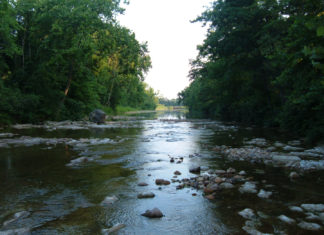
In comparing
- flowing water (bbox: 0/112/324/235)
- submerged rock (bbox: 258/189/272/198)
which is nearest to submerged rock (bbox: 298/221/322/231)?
flowing water (bbox: 0/112/324/235)

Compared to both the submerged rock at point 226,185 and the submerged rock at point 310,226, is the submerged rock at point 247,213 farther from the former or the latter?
the submerged rock at point 226,185

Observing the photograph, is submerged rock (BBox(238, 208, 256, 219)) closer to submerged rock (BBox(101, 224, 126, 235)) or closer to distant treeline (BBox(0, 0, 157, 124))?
submerged rock (BBox(101, 224, 126, 235))

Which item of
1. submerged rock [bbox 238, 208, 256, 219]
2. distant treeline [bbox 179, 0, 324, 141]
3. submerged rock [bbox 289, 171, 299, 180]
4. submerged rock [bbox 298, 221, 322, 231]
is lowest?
submerged rock [bbox 238, 208, 256, 219]

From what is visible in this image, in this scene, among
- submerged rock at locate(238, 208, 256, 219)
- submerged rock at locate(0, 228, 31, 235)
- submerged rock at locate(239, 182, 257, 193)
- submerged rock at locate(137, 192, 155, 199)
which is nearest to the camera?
submerged rock at locate(0, 228, 31, 235)

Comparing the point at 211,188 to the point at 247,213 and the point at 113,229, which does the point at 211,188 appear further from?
the point at 113,229

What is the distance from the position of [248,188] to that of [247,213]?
1271mm

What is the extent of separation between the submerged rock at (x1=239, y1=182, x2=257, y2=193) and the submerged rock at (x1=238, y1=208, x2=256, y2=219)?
1052 mm

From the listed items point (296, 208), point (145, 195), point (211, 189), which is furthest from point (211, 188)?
point (296, 208)

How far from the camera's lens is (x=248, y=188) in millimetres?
5312

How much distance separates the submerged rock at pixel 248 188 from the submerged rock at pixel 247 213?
1052 mm

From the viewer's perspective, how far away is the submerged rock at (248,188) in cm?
522

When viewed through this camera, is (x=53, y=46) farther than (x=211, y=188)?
Yes

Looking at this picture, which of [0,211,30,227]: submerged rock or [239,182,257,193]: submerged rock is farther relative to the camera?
[239,182,257,193]: submerged rock

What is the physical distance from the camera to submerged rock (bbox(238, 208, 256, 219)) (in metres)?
4.02
